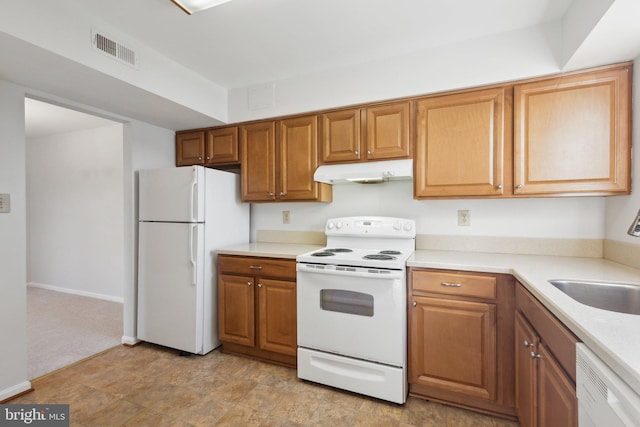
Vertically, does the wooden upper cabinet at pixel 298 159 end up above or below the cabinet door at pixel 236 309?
above

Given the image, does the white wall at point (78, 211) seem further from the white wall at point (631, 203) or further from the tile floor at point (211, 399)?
the white wall at point (631, 203)

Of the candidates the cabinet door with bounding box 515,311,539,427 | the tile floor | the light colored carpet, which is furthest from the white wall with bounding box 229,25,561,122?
the light colored carpet

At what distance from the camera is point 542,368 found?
4.23 feet

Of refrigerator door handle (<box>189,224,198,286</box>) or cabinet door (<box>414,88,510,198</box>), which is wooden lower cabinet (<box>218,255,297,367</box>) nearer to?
refrigerator door handle (<box>189,224,198,286</box>)

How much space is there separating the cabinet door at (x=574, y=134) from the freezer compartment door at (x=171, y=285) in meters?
2.52

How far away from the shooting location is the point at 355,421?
5.94 ft

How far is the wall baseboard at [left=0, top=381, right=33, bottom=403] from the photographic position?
1.98 metres

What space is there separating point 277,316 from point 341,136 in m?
1.56

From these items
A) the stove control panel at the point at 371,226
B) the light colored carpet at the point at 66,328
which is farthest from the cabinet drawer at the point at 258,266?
the light colored carpet at the point at 66,328

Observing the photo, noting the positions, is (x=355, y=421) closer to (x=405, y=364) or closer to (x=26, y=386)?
(x=405, y=364)

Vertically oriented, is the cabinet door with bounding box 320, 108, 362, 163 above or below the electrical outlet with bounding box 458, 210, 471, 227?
above

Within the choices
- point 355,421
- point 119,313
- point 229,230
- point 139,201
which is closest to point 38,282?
point 119,313

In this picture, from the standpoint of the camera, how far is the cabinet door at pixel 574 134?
5.87 feet

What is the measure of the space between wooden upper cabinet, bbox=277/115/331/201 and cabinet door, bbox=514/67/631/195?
4.84 ft
